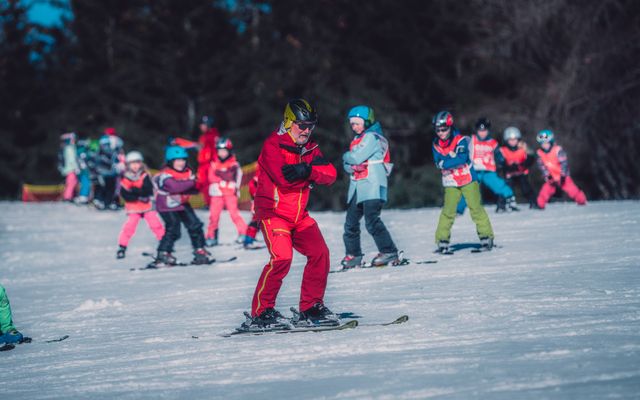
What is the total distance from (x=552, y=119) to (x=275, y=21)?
1291cm

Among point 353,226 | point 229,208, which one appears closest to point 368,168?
point 353,226

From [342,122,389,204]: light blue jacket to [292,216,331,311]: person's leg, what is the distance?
345 cm

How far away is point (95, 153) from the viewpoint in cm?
2503

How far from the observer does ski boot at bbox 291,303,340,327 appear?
25.3 ft

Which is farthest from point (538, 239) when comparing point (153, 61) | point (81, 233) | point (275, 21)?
point (153, 61)

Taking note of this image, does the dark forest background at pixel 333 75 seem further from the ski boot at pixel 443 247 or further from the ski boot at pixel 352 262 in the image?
the ski boot at pixel 352 262

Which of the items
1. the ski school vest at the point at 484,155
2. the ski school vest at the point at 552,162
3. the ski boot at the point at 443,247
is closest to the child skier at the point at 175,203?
the ski boot at the point at 443,247

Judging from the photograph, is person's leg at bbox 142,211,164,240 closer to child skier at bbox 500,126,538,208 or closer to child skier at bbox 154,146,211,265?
child skier at bbox 154,146,211,265

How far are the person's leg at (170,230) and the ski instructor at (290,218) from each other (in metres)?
6.55

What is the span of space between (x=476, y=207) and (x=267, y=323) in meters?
5.12

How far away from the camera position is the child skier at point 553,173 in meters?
18.4

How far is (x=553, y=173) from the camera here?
731 inches

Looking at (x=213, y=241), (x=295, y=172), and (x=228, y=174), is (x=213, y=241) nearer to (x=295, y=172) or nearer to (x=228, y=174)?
(x=228, y=174)

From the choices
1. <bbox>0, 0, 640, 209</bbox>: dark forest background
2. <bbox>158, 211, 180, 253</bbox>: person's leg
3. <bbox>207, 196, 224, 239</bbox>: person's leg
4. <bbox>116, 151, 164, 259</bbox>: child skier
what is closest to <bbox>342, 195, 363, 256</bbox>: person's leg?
<bbox>158, 211, 180, 253</bbox>: person's leg
